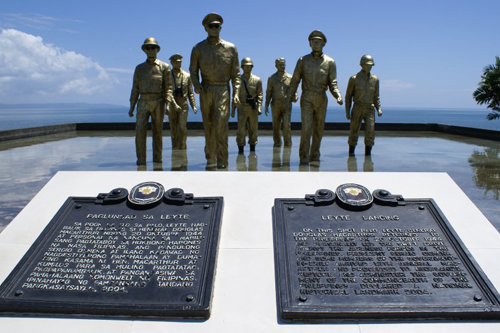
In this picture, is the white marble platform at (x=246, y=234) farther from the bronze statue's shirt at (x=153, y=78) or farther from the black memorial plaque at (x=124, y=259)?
the bronze statue's shirt at (x=153, y=78)

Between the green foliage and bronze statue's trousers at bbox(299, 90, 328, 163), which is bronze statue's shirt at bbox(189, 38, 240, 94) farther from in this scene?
the green foliage

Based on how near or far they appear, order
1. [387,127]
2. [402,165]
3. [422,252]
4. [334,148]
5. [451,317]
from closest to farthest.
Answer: [451,317]
[422,252]
[402,165]
[334,148]
[387,127]

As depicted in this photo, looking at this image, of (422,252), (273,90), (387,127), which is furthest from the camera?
(387,127)

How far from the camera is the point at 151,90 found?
7.96 metres

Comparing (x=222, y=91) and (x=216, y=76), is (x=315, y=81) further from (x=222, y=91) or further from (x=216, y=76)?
(x=216, y=76)

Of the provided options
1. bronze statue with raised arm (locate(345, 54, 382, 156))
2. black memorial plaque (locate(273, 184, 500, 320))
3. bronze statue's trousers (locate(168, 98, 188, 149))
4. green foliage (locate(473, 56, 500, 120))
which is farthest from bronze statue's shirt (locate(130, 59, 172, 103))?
green foliage (locate(473, 56, 500, 120))

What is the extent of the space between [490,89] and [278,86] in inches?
394

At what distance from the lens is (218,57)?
23.0 feet

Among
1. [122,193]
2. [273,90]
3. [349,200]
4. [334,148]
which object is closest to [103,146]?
[273,90]

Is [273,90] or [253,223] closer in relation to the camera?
[253,223]

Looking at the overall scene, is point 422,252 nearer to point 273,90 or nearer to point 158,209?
point 158,209

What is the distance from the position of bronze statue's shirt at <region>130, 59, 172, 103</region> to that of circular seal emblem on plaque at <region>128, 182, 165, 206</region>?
430 centimetres

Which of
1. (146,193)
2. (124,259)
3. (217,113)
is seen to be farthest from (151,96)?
(124,259)

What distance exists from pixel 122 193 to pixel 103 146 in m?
10.1
